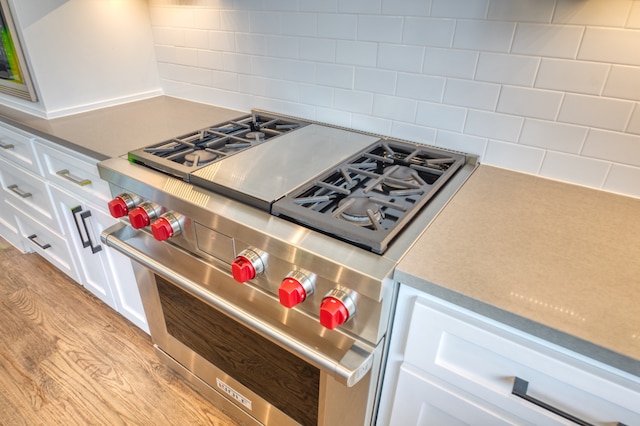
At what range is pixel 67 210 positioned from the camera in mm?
1497

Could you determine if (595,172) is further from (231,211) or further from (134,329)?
(134,329)

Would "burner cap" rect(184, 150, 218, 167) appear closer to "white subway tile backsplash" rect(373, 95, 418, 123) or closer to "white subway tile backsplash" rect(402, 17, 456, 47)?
"white subway tile backsplash" rect(373, 95, 418, 123)

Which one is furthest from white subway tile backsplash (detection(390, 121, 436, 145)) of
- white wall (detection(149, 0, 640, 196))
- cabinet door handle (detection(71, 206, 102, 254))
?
cabinet door handle (detection(71, 206, 102, 254))

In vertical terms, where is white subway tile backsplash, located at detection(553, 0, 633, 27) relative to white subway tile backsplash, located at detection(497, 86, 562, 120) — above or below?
above

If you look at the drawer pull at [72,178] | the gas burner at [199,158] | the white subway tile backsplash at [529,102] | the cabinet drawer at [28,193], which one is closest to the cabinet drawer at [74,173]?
the drawer pull at [72,178]

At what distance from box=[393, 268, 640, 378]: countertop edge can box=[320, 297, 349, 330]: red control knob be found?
0.37 ft

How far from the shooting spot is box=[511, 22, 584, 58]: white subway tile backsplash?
0.91 meters

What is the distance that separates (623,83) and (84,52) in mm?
1807

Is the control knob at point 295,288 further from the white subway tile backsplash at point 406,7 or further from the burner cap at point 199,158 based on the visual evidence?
the white subway tile backsplash at point 406,7

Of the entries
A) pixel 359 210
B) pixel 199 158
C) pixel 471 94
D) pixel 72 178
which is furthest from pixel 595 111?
pixel 72 178

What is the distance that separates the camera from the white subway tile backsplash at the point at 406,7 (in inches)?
41.8

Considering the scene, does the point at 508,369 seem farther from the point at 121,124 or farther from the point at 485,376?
the point at 121,124

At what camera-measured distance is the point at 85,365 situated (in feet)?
4.99

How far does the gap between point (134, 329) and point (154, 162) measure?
0.99m
